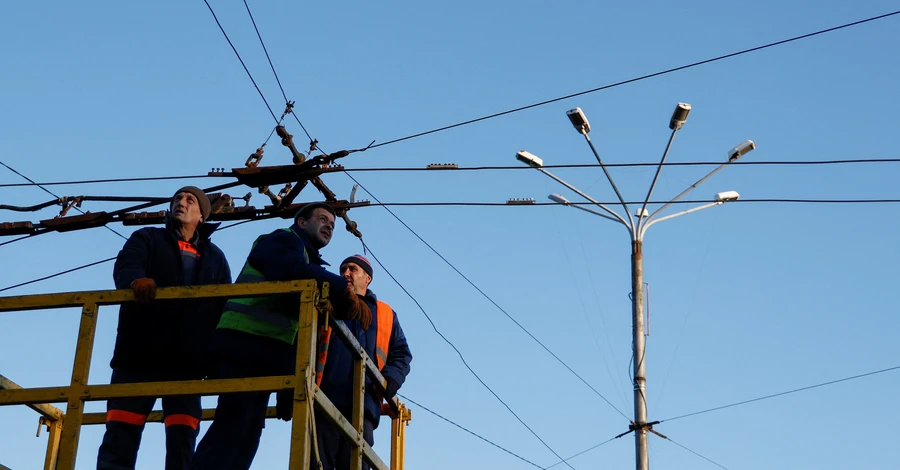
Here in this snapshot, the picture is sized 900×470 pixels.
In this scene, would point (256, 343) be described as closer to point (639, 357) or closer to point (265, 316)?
point (265, 316)

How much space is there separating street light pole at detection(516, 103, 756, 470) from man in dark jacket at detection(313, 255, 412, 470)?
6651 millimetres

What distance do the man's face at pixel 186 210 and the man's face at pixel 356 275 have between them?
0.97 metres

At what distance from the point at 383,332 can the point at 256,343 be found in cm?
144

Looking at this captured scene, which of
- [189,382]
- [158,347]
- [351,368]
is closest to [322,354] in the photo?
[351,368]

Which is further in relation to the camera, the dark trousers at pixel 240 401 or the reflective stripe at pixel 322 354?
the reflective stripe at pixel 322 354

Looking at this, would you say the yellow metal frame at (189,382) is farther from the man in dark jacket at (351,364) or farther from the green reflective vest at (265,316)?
the man in dark jacket at (351,364)

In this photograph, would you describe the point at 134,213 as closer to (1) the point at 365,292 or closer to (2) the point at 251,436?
(1) the point at 365,292

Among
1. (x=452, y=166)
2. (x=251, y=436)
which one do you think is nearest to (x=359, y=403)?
(x=251, y=436)

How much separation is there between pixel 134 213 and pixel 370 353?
22.0 feet

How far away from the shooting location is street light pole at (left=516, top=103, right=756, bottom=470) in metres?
14.0

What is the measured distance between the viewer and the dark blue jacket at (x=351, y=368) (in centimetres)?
707

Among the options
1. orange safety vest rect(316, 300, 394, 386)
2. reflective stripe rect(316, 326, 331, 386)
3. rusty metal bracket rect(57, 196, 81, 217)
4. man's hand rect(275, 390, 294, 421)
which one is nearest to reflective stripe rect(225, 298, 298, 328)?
reflective stripe rect(316, 326, 331, 386)

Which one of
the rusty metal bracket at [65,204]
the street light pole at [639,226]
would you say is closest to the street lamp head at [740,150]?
the street light pole at [639,226]

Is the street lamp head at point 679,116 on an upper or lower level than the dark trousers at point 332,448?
upper
